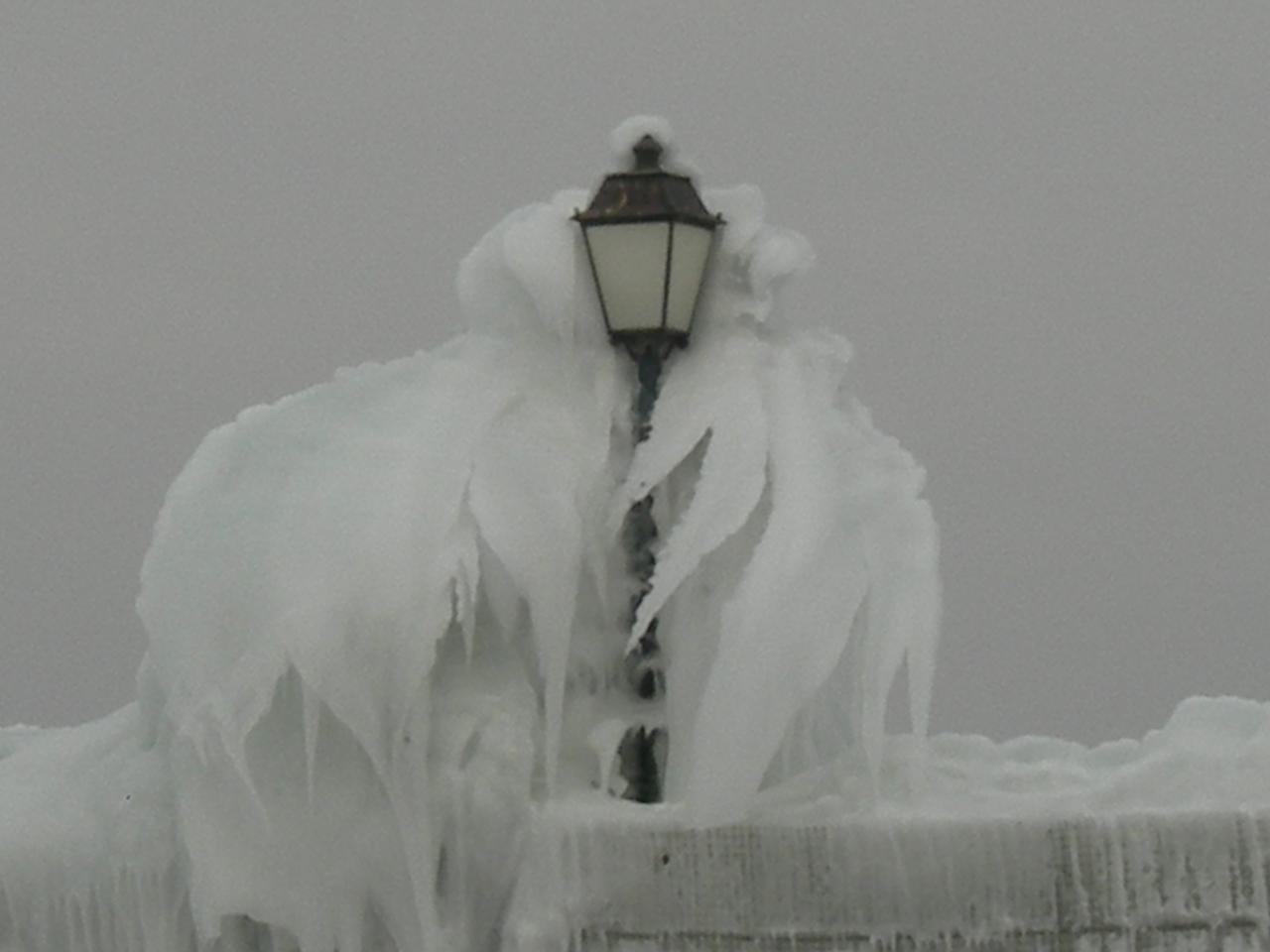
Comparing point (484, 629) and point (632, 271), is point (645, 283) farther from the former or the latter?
point (484, 629)

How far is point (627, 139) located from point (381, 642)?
1.68 meters

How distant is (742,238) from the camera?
641 cm

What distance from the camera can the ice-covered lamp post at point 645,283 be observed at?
19.6 feet

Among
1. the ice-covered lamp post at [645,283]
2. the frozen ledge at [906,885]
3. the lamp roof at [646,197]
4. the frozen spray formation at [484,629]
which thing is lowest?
the frozen ledge at [906,885]

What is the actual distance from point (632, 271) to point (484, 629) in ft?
3.54

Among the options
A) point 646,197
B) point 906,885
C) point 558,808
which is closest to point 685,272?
point 646,197

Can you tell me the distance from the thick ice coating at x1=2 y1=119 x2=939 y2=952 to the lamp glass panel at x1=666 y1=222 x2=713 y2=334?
0.64 feet

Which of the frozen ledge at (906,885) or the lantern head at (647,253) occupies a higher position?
the lantern head at (647,253)

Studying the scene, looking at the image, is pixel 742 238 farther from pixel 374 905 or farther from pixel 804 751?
pixel 374 905

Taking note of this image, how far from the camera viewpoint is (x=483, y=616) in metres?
5.84

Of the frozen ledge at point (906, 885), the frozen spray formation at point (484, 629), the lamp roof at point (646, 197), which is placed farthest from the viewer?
the lamp roof at point (646, 197)

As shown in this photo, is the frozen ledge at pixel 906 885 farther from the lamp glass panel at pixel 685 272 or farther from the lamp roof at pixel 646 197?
the lamp roof at pixel 646 197

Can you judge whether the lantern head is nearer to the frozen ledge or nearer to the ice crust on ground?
the ice crust on ground

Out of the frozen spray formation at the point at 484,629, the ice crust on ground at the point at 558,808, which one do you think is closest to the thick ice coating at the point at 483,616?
the frozen spray formation at the point at 484,629
